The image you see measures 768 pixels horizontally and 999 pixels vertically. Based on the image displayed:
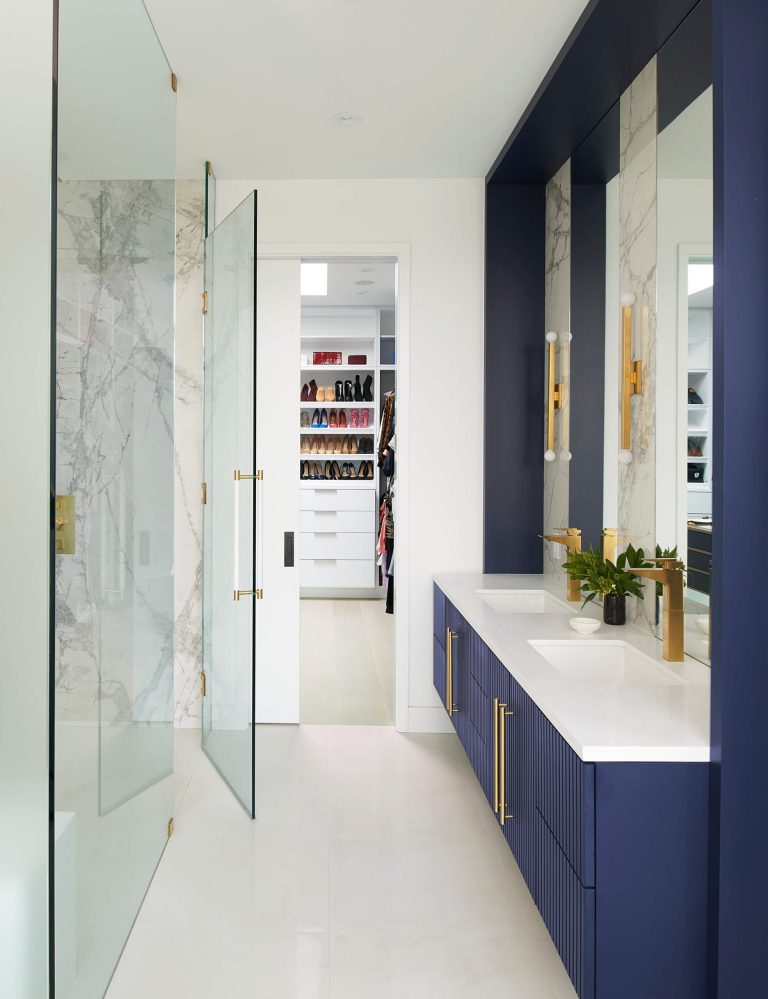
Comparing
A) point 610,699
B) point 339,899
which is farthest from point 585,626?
point 339,899

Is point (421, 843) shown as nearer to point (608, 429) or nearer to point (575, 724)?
point (575, 724)

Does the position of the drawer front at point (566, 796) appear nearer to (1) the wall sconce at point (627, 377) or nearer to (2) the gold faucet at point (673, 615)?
(2) the gold faucet at point (673, 615)

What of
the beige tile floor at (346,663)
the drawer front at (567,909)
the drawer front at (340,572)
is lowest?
the beige tile floor at (346,663)

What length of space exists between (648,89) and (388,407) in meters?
4.24

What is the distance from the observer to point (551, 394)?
11.1 feet

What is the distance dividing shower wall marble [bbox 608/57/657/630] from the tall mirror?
6 centimetres

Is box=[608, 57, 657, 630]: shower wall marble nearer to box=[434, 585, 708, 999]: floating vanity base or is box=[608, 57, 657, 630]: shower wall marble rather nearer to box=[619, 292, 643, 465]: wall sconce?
box=[619, 292, 643, 465]: wall sconce

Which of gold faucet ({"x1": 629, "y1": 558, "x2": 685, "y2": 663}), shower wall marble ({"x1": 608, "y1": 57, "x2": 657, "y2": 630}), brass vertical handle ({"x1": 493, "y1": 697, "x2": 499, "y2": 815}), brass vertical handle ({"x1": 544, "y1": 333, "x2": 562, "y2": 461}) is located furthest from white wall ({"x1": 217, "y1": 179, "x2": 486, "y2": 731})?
gold faucet ({"x1": 629, "y1": 558, "x2": 685, "y2": 663})

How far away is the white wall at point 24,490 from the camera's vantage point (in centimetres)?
133

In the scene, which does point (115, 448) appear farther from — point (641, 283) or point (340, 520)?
point (340, 520)

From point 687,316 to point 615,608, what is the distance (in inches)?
37.4

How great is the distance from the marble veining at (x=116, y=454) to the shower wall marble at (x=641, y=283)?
1515 millimetres

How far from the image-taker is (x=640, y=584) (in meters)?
2.53

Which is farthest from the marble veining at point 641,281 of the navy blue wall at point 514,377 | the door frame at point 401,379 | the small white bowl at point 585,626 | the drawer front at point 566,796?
the door frame at point 401,379
